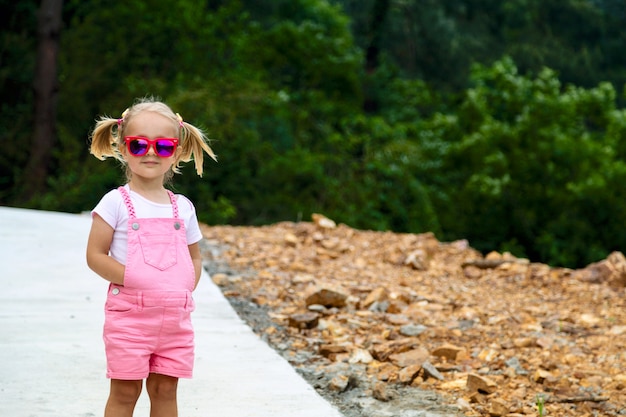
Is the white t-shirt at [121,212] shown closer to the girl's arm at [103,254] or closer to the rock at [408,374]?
the girl's arm at [103,254]

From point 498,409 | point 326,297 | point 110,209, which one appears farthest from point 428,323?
point 110,209

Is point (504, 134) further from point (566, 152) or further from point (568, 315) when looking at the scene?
point (568, 315)

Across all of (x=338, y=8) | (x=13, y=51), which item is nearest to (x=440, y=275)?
(x=13, y=51)

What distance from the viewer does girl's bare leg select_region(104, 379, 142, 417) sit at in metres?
3.05

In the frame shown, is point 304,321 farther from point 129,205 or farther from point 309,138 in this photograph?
point 309,138

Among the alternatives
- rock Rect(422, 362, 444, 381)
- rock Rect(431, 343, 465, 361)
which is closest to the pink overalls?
rock Rect(422, 362, 444, 381)

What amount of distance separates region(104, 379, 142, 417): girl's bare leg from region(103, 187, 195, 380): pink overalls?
7cm

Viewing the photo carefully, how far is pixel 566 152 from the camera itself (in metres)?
17.6

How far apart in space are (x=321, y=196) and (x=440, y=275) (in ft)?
27.2

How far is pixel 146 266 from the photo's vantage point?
9.86 feet

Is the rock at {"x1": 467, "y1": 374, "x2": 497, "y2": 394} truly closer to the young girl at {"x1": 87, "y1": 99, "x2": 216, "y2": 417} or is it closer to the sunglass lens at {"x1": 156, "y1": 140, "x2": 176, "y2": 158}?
the young girl at {"x1": 87, "y1": 99, "x2": 216, "y2": 417}

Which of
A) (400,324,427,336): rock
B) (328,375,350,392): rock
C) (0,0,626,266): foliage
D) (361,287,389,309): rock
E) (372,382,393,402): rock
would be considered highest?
(372,382,393,402): rock

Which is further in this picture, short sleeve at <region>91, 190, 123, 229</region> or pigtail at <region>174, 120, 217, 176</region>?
pigtail at <region>174, 120, 217, 176</region>

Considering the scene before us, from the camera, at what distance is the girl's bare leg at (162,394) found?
3.12 m
